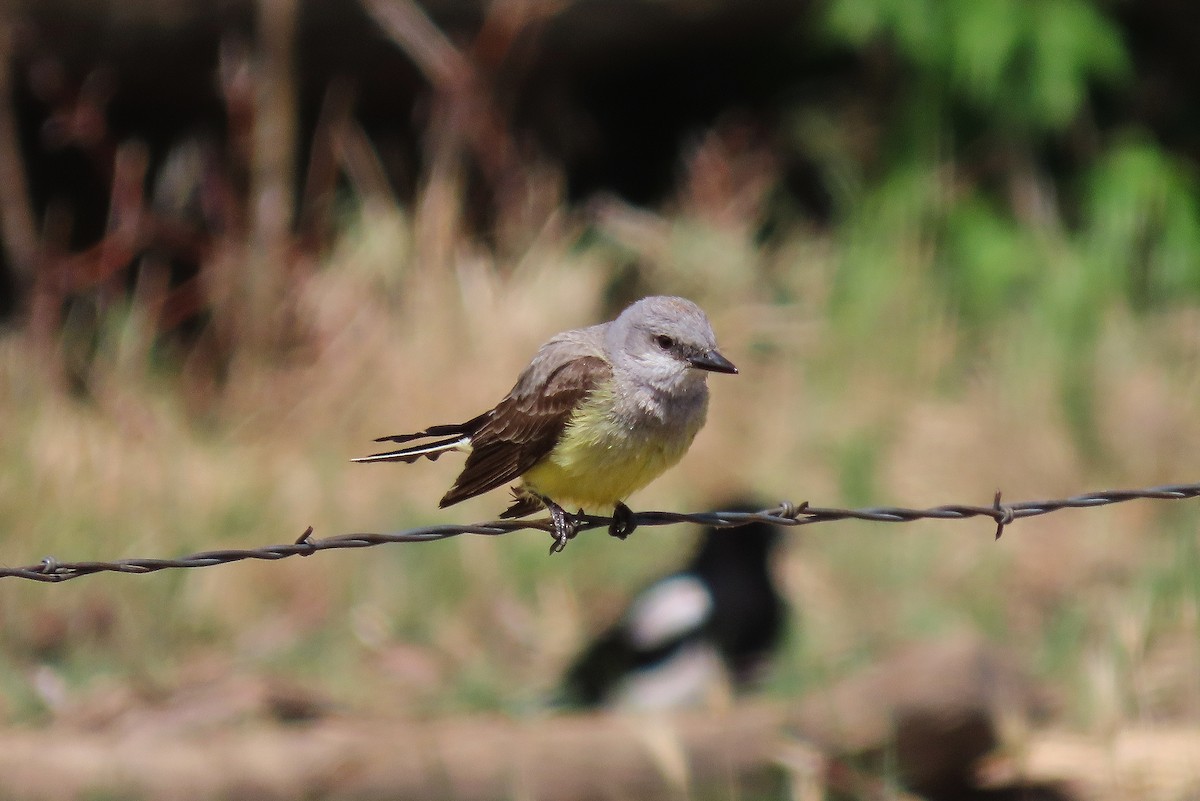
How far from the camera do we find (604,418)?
4.25 m

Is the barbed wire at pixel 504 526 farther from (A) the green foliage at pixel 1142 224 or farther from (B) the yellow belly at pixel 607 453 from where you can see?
(A) the green foliage at pixel 1142 224

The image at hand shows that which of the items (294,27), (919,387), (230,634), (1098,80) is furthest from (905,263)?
(230,634)

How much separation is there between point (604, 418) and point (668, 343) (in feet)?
0.89

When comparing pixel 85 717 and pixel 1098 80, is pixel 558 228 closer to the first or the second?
pixel 1098 80

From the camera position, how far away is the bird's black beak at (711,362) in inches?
163

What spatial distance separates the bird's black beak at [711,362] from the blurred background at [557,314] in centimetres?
279

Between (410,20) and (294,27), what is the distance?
2.43 feet

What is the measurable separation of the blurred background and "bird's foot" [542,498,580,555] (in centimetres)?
227

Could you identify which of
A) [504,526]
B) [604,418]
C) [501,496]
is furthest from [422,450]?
[501,496]

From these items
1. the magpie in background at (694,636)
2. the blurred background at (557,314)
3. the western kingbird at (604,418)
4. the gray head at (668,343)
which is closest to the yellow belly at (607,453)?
the western kingbird at (604,418)

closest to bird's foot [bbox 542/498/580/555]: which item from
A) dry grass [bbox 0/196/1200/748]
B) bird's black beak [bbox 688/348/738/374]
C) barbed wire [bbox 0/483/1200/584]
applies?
barbed wire [bbox 0/483/1200/584]

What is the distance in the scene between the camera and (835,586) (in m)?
8.43

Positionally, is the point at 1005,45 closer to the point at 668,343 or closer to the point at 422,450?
the point at 668,343

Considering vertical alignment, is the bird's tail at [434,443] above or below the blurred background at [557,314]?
below
